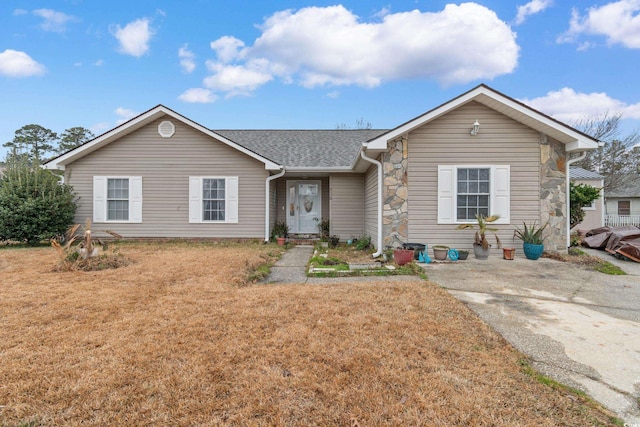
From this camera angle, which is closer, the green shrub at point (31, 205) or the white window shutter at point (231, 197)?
the green shrub at point (31, 205)

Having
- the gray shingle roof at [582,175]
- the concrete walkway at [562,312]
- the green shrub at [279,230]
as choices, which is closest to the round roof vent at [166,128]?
the green shrub at [279,230]

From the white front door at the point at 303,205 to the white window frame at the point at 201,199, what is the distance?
7.23ft

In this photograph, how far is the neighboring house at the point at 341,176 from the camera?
7.48 meters

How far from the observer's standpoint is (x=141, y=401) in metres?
1.94

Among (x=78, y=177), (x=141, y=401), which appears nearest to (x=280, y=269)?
(x=141, y=401)

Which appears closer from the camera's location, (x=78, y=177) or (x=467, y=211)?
(x=467, y=211)

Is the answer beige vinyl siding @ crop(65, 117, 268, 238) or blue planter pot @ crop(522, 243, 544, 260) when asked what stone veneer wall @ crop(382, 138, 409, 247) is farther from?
beige vinyl siding @ crop(65, 117, 268, 238)

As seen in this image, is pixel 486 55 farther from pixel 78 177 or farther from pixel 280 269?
pixel 78 177

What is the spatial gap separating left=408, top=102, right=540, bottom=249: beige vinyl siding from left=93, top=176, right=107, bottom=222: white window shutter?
967 cm

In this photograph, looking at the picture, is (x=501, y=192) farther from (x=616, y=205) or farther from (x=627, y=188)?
(x=616, y=205)

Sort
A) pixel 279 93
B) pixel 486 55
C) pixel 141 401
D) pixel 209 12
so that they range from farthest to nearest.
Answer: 1. pixel 279 93
2. pixel 486 55
3. pixel 209 12
4. pixel 141 401

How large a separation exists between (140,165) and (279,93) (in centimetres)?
985

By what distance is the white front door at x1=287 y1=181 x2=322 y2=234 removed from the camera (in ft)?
38.2

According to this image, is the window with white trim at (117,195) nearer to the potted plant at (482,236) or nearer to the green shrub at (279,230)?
the green shrub at (279,230)
